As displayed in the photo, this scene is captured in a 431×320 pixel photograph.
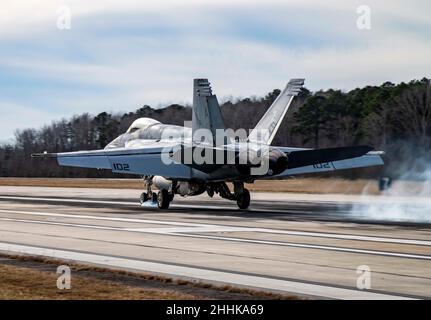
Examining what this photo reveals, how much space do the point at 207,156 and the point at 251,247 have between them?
13.0m

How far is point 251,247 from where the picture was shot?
17.9 meters

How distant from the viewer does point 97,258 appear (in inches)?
623

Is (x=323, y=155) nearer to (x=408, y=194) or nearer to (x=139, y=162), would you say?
(x=408, y=194)

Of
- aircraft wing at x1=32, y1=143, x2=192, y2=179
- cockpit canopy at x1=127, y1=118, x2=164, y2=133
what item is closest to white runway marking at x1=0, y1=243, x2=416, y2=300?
aircraft wing at x1=32, y1=143, x2=192, y2=179

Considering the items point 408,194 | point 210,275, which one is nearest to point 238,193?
point 408,194

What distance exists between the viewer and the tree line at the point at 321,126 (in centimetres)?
3354

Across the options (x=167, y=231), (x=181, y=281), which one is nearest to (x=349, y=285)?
(x=181, y=281)

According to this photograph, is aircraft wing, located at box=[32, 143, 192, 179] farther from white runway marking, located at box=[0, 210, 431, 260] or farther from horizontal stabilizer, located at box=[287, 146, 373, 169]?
white runway marking, located at box=[0, 210, 431, 260]

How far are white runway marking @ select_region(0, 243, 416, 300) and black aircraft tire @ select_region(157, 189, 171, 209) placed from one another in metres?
16.4

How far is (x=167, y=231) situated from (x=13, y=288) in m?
10.7

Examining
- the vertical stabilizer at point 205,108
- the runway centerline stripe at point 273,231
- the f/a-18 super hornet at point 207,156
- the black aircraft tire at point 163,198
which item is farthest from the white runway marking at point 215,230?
the black aircraft tire at point 163,198

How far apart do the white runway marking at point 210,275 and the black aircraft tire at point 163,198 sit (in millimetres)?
16353

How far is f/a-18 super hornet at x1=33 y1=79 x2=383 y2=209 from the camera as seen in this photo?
96.9 feet

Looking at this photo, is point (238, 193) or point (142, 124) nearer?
point (238, 193)
